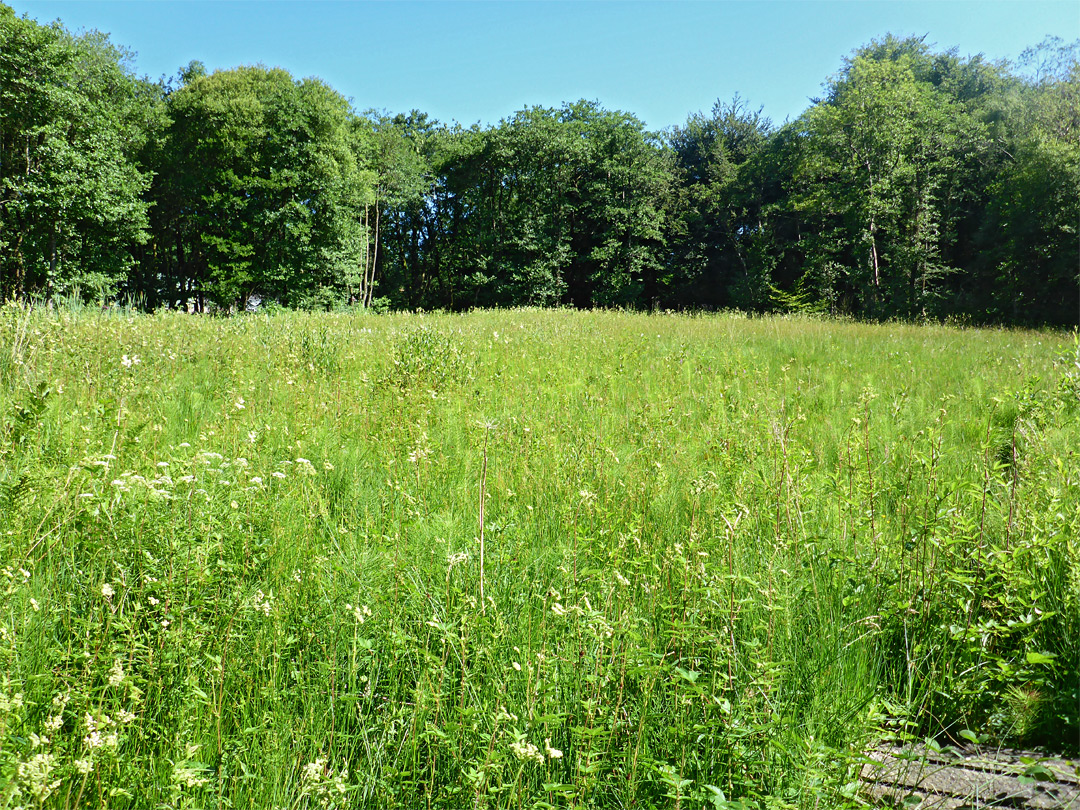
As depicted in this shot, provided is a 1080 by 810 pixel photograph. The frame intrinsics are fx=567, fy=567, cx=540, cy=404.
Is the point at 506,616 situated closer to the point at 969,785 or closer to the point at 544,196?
the point at 969,785

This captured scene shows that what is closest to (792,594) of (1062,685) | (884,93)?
(1062,685)

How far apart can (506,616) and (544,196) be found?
40.6m

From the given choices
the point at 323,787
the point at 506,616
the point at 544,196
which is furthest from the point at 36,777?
the point at 544,196

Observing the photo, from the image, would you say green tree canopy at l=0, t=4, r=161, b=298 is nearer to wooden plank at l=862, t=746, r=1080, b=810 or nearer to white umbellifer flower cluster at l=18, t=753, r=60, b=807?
white umbellifer flower cluster at l=18, t=753, r=60, b=807

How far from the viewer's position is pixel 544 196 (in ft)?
131

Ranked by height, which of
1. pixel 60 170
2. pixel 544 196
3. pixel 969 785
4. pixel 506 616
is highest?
pixel 544 196

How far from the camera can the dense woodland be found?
2534 centimetres

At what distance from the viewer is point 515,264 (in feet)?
132

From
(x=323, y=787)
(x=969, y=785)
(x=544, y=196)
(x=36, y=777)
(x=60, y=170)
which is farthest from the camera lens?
(x=544, y=196)

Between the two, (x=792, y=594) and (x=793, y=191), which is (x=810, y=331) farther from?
(x=793, y=191)

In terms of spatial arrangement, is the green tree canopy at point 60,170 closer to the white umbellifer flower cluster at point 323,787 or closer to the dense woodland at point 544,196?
the dense woodland at point 544,196

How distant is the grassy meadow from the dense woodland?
845 inches

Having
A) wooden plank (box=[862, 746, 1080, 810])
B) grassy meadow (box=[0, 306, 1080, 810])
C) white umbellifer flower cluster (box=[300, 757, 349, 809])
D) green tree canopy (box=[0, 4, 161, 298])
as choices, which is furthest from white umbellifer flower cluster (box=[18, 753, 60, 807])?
green tree canopy (box=[0, 4, 161, 298])

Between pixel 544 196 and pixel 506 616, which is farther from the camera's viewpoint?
pixel 544 196
